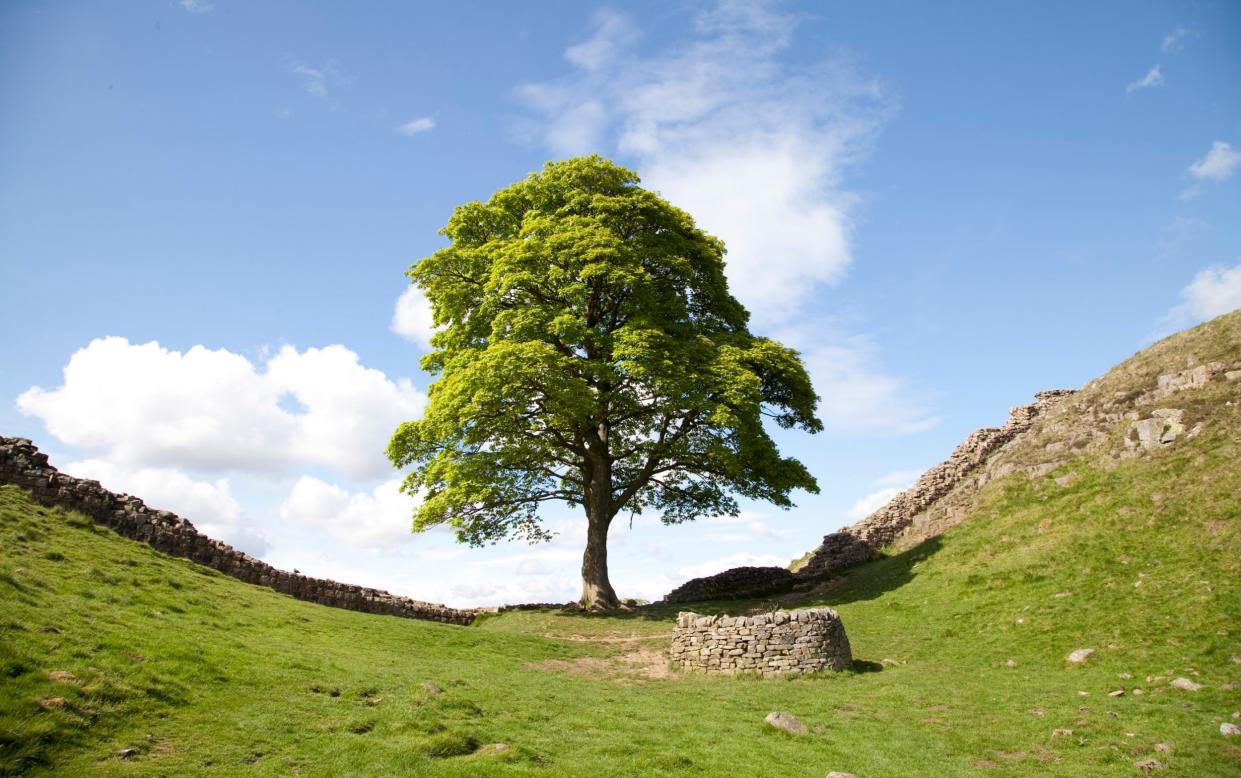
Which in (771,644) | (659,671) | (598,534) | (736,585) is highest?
(598,534)

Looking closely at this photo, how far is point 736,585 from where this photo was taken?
35906 mm

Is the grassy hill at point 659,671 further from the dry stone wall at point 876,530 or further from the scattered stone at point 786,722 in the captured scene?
the dry stone wall at point 876,530

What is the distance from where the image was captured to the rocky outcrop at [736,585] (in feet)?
115

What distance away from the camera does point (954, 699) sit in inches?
678

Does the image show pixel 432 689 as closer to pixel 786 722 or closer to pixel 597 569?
pixel 786 722

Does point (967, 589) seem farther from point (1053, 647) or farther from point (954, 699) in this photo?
point (954, 699)

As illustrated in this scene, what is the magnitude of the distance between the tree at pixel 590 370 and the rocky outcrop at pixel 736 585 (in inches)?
176

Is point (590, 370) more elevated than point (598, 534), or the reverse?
point (590, 370)

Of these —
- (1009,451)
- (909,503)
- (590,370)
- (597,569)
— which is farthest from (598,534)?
(1009,451)

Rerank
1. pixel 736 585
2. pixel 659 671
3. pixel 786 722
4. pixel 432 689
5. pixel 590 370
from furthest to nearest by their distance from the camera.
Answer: pixel 736 585 < pixel 590 370 < pixel 659 671 < pixel 432 689 < pixel 786 722

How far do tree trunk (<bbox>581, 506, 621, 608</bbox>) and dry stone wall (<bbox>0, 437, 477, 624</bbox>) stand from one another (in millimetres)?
7762

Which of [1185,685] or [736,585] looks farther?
[736,585]

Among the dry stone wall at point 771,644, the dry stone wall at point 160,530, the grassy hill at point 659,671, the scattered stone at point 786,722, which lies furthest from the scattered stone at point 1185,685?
the dry stone wall at point 160,530

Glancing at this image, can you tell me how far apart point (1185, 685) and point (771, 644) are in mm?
9641
